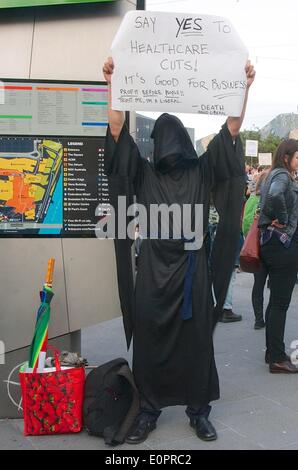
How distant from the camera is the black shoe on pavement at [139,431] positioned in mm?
3221

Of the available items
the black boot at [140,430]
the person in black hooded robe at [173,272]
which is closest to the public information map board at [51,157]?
the person in black hooded robe at [173,272]

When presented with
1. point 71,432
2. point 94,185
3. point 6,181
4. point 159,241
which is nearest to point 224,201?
point 159,241

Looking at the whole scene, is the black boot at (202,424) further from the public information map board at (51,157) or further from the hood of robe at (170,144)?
the hood of robe at (170,144)

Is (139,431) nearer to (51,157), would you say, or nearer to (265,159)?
(51,157)

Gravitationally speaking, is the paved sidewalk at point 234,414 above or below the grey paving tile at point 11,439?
above

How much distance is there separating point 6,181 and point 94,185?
0.56 m

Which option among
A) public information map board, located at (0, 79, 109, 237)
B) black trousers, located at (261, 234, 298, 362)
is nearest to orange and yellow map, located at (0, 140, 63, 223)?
public information map board, located at (0, 79, 109, 237)

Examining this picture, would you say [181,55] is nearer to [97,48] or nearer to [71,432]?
[97,48]

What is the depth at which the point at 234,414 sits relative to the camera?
3.67m

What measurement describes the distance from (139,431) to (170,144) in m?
1.73

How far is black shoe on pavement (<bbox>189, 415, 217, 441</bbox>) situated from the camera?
3264mm

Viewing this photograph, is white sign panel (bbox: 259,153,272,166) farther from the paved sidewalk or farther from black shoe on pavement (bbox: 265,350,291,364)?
black shoe on pavement (bbox: 265,350,291,364)

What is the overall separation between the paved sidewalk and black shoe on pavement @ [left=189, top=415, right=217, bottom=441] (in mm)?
37

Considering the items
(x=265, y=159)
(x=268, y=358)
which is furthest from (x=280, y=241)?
(x=265, y=159)
